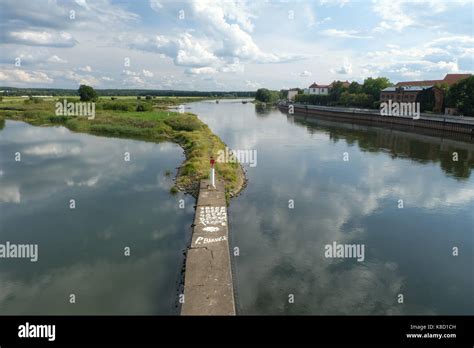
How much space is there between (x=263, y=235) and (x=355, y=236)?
161 inches

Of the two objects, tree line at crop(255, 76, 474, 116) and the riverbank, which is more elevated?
tree line at crop(255, 76, 474, 116)

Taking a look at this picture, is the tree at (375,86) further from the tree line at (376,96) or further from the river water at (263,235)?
the river water at (263,235)

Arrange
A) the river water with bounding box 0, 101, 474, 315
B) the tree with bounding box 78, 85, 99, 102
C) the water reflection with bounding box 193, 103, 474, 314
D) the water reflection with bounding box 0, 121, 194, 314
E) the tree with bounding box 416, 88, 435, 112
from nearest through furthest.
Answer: the water reflection with bounding box 0, 121, 194, 314, the river water with bounding box 0, 101, 474, 315, the water reflection with bounding box 193, 103, 474, 314, the tree with bounding box 416, 88, 435, 112, the tree with bounding box 78, 85, 99, 102

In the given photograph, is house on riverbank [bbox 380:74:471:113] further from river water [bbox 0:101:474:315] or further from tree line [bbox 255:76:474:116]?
river water [bbox 0:101:474:315]

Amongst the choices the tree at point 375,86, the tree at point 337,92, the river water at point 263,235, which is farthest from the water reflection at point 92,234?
the tree at point 337,92

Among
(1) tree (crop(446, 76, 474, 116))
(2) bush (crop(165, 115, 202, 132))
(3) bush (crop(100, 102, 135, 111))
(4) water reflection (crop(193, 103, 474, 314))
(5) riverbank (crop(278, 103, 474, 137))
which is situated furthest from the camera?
(3) bush (crop(100, 102, 135, 111))

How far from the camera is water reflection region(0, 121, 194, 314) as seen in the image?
10602 mm

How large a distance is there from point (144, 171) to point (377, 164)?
19937 mm

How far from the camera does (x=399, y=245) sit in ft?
47.5

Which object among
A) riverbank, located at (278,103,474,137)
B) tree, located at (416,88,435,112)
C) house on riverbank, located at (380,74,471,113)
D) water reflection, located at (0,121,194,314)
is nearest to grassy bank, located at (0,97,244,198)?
water reflection, located at (0,121,194,314)

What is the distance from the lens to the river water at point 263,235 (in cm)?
1073

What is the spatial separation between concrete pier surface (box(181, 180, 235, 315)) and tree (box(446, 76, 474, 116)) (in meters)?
54.4
